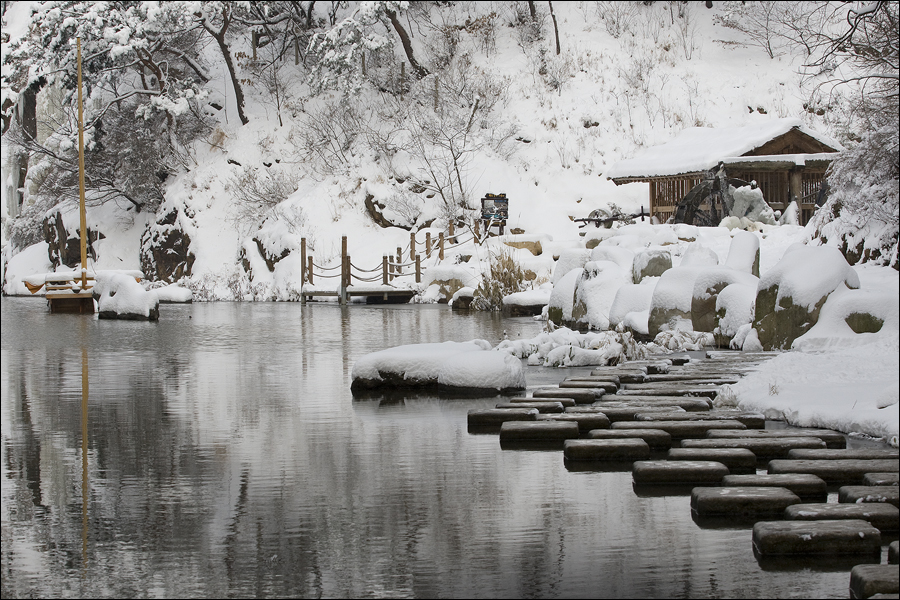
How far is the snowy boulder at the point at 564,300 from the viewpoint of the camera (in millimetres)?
18859

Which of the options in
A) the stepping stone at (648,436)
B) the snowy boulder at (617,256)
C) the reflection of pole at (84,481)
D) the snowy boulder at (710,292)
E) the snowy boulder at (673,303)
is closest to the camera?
the reflection of pole at (84,481)

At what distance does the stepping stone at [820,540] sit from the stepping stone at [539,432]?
2.91 meters

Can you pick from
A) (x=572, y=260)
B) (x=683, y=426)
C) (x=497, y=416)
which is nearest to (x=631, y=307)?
(x=572, y=260)

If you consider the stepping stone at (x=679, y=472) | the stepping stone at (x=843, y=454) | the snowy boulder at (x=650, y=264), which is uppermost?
the snowy boulder at (x=650, y=264)

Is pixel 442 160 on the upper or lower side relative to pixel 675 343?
upper

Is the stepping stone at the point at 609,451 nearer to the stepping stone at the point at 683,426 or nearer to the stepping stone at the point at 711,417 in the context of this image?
the stepping stone at the point at 683,426

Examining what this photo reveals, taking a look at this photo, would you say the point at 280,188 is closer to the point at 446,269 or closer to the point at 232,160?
the point at 232,160

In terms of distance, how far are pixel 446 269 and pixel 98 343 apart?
48.6 feet

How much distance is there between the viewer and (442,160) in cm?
3991

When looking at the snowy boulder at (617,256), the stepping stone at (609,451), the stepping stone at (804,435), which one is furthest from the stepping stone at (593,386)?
the snowy boulder at (617,256)

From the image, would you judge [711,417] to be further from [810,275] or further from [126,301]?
[126,301]

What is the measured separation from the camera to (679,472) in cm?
589

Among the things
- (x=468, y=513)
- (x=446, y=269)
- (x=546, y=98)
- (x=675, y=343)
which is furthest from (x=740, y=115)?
(x=468, y=513)

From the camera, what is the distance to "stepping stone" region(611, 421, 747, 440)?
7.12 meters
